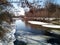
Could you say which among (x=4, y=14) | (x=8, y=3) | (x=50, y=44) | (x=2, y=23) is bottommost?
(x=50, y=44)

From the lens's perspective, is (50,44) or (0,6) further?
(50,44)

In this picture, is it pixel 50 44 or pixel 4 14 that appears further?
pixel 50 44

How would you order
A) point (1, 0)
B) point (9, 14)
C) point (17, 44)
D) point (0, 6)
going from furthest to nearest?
1. point (17, 44)
2. point (9, 14)
3. point (0, 6)
4. point (1, 0)

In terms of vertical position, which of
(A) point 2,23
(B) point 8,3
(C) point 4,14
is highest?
(B) point 8,3

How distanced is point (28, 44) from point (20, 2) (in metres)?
2.22

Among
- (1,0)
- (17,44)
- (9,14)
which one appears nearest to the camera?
(1,0)

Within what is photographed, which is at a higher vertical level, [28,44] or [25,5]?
[25,5]

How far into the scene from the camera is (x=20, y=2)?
99.0 inches

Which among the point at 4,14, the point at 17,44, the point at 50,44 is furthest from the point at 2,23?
the point at 50,44

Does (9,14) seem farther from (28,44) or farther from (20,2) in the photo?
(28,44)

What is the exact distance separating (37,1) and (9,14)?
563mm

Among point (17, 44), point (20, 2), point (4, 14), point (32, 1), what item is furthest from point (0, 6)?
point (17, 44)

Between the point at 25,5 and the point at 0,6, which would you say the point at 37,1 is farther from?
the point at 0,6

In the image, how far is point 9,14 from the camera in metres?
2.76
